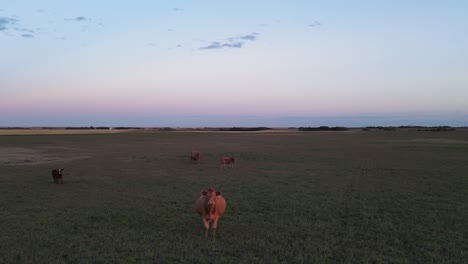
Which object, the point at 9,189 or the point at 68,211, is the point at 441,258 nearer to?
the point at 68,211

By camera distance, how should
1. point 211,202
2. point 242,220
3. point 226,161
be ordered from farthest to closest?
point 226,161
point 242,220
point 211,202

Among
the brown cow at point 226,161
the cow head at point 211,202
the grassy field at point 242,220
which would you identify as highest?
the cow head at point 211,202

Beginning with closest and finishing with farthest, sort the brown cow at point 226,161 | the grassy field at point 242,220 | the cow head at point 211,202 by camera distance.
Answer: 1. the grassy field at point 242,220
2. the cow head at point 211,202
3. the brown cow at point 226,161

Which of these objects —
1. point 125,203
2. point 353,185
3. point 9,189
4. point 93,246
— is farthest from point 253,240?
point 9,189

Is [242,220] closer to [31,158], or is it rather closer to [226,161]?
[226,161]

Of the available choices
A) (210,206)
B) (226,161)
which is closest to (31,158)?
(226,161)

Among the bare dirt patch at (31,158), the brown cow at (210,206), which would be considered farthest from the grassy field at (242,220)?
the bare dirt patch at (31,158)

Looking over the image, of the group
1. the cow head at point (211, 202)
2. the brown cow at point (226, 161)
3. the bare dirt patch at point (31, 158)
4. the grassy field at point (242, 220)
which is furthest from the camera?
the bare dirt patch at point (31, 158)

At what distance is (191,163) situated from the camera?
92.2ft

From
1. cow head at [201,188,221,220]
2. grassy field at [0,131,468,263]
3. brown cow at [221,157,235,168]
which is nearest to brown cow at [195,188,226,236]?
cow head at [201,188,221,220]

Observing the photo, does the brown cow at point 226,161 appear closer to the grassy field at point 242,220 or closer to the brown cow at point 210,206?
the grassy field at point 242,220

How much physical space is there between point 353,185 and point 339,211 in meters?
5.60

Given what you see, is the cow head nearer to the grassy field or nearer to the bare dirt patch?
the grassy field

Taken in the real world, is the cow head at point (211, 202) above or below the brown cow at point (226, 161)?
above
